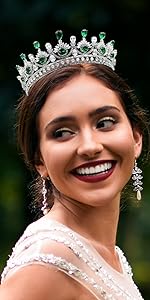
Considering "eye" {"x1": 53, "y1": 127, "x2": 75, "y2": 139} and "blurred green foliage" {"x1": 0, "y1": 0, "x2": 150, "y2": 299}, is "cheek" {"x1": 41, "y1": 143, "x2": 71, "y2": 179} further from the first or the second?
"blurred green foliage" {"x1": 0, "y1": 0, "x2": 150, "y2": 299}

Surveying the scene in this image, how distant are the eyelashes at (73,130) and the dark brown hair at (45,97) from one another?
11 cm

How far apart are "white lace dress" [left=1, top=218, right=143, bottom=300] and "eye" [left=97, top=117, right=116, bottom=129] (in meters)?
0.29

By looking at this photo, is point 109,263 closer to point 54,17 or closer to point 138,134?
point 138,134

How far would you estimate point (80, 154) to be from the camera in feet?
10.9

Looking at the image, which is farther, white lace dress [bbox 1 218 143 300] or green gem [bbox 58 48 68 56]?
green gem [bbox 58 48 68 56]

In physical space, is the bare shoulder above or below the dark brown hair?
below

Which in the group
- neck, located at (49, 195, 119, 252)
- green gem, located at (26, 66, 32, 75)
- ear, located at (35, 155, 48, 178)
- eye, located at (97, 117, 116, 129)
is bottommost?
neck, located at (49, 195, 119, 252)

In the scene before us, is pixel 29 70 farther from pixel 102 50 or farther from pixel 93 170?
pixel 93 170

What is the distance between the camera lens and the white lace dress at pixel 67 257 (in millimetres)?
3266

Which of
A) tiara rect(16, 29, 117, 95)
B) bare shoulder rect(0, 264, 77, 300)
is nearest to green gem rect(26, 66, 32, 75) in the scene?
tiara rect(16, 29, 117, 95)

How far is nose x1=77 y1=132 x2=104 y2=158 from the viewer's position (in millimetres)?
3299

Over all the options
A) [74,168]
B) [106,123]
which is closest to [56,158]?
[74,168]

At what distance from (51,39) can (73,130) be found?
9.06ft

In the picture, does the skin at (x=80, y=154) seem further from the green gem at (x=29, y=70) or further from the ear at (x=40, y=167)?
the green gem at (x=29, y=70)
